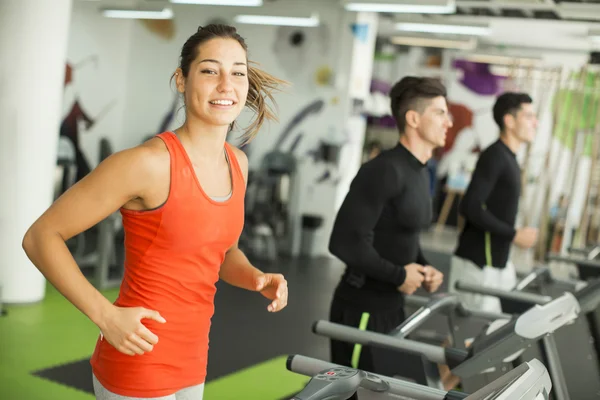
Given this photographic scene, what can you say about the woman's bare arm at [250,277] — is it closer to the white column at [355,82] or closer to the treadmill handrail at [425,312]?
the treadmill handrail at [425,312]

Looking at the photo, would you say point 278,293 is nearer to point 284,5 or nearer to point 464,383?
point 464,383

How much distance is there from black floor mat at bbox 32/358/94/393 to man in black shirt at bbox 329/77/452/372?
74.2 inches

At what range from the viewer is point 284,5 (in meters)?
9.73

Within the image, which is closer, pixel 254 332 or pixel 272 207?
pixel 254 332

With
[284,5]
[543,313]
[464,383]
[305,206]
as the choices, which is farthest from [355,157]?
[543,313]

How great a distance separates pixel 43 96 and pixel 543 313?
14.9 ft

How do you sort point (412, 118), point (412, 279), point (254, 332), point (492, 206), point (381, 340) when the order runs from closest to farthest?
point (381, 340) → point (412, 279) → point (412, 118) → point (492, 206) → point (254, 332)

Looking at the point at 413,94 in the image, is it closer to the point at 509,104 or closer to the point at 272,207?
the point at 509,104

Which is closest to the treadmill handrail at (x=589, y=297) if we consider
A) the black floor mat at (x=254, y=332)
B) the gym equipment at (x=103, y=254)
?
the black floor mat at (x=254, y=332)

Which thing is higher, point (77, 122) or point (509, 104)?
point (509, 104)

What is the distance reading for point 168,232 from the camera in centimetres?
167

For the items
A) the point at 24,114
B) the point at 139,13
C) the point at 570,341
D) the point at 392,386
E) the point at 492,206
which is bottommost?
the point at 570,341

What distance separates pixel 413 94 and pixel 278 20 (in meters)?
6.48

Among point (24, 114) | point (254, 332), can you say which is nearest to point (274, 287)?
point (254, 332)
